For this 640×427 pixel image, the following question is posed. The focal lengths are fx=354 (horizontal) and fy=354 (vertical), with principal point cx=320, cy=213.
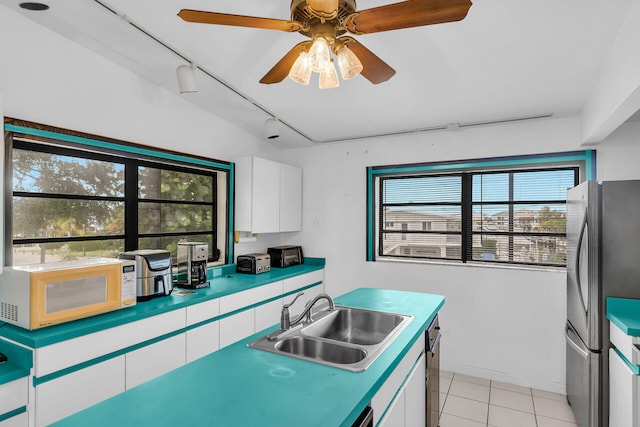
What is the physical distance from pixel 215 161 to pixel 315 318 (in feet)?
7.19

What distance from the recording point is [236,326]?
299 centimetres

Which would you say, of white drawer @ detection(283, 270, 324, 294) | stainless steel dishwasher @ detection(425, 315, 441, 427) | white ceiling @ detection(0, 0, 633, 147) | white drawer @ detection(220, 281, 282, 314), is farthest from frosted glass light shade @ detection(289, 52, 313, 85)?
white drawer @ detection(283, 270, 324, 294)

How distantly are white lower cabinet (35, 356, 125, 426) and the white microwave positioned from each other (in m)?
0.30

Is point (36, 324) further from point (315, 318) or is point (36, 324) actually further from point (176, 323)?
point (315, 318)

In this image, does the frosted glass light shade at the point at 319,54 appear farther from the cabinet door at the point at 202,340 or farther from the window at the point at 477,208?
the window at the point at 477,208

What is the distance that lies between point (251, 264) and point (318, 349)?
6.77ft

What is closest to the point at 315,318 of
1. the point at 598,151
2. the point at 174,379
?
the point at 174,379

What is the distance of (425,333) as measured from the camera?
2.09 meters

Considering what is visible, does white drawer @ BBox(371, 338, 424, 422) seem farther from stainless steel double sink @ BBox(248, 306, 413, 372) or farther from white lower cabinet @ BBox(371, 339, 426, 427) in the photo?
stainless steel double sink @ BBox(248, 306, 413, 372)

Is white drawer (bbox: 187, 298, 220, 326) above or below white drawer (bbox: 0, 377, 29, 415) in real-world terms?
above

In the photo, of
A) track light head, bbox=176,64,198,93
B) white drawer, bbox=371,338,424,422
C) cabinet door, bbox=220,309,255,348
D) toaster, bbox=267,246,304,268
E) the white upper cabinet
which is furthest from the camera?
toaster, bbox=267,246,304,268

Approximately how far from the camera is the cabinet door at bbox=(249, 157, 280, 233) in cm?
370

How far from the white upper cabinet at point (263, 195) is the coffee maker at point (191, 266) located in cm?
80

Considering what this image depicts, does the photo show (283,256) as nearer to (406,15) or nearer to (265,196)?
(265,196)
